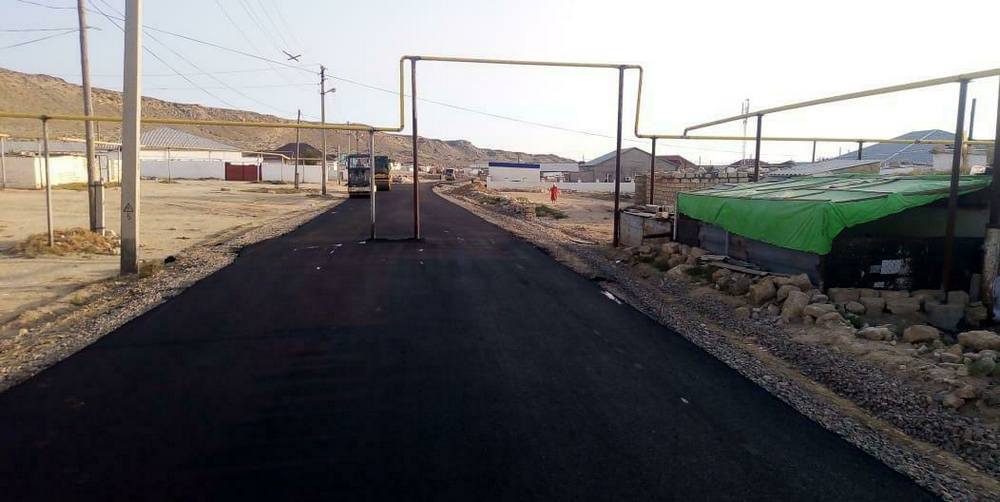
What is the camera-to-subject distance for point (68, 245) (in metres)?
16.4

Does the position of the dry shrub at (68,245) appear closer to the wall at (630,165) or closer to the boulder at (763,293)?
the boulder at (763,293)

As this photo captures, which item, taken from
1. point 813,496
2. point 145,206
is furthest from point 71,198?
point 813,496

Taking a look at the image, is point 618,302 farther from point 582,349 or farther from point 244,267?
point 244,267

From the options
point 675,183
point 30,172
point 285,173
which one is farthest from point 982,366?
point 285,173

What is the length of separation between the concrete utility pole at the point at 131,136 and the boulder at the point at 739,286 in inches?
424

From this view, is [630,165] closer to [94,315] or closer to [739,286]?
[739,286]

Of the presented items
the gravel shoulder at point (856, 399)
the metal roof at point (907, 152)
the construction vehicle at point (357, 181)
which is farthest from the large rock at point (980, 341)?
the construction vehicle at point (357, 181)

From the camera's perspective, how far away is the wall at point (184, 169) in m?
75.2

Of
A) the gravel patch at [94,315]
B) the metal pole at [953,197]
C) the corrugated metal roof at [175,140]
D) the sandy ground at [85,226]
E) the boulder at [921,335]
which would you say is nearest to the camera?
the gravel patch at [94,315]

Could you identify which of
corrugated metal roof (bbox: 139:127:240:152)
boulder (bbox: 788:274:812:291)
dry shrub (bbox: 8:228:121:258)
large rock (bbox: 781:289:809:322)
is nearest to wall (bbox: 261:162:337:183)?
corrugated metal roof (bbox: 139:127:240:152)

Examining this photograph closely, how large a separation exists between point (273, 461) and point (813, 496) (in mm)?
3517

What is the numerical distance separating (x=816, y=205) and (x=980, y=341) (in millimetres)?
3601

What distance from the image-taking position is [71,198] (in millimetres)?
36188

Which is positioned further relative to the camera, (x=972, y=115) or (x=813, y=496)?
(x=972, y=115)
